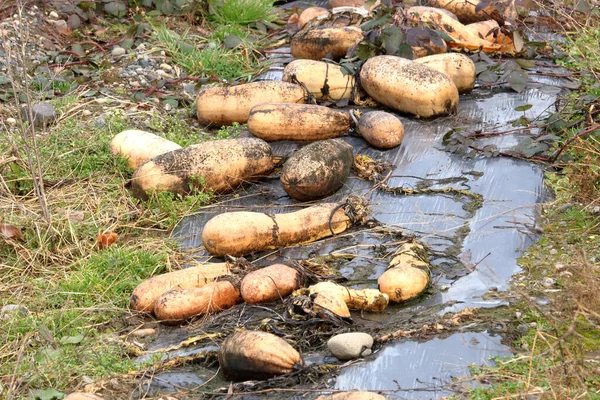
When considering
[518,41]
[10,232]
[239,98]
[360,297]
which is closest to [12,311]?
[10,232]

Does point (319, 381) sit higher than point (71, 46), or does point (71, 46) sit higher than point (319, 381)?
point (319, 381)

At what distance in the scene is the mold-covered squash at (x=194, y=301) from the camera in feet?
13.2

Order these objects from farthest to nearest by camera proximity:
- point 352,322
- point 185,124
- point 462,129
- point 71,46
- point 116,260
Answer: point 71,46 < point 185,124 < point 462,129 < point 116,260 < point 352,322

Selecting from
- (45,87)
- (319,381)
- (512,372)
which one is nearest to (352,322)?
(319,381)

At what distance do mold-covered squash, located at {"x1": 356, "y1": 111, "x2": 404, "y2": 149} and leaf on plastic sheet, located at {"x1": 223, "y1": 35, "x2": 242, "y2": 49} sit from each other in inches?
97.0

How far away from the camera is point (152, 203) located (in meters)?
5.12

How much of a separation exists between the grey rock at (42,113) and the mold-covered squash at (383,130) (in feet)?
7.65

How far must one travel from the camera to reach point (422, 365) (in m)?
3.31

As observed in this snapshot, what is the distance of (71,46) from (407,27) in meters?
3.12

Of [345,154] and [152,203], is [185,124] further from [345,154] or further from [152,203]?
[345,154]

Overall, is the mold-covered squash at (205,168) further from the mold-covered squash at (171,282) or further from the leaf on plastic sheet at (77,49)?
the leaf on plastic sheet at (77,49)

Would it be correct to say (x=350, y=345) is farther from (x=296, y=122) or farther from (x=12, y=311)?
(x=296, y=122)

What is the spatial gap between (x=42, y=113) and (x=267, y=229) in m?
2.44

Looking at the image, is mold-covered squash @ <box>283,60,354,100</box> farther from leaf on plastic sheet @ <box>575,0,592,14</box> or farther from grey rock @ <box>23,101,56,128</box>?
grey rock @ <box>23,101,56,128</box>
